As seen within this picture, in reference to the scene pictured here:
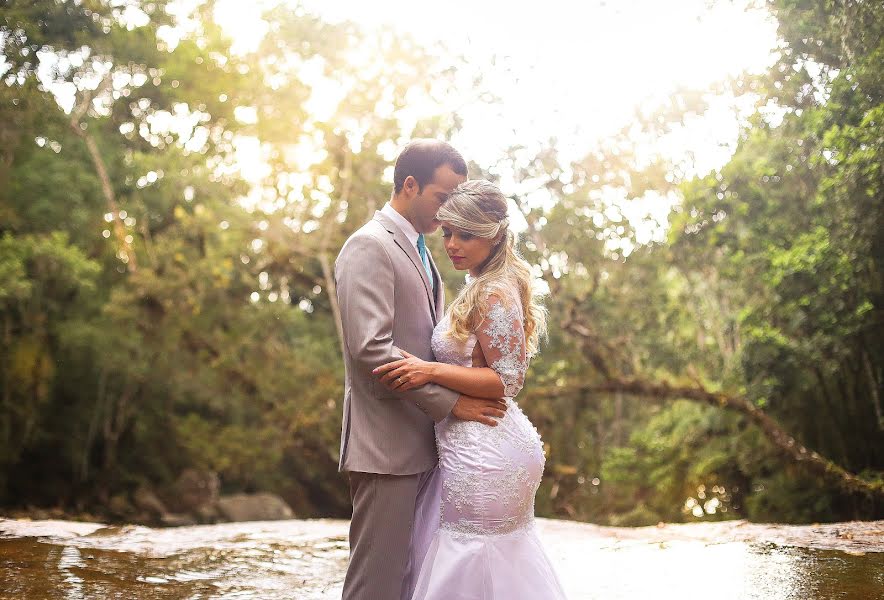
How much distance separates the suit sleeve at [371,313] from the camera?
116 inches

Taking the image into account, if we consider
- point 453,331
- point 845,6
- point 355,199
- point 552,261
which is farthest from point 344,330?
point 355,199

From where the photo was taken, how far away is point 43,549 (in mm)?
5629

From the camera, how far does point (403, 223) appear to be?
3.34 m

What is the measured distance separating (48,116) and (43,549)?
9057 mm

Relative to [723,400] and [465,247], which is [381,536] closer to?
[465,247]

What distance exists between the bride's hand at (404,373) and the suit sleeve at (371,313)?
1.3 inches

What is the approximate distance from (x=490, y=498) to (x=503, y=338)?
588 mm

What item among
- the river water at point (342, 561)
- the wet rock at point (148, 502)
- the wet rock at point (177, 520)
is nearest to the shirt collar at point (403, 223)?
the river water at point (342, 561)

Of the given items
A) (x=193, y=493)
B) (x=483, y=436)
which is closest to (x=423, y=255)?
(x=483, y=436)

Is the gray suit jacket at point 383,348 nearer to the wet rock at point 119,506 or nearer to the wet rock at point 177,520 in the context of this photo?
the wet rock at point 177,520

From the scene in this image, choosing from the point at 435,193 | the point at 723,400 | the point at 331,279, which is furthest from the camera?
the point at 331,279

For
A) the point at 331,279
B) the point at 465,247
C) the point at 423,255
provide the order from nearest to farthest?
1. the point at 465,247
2. the point at 423,255
3. the point at 331,279

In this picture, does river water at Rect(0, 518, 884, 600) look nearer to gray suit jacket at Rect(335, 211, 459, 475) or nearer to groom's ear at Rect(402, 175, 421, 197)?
gray suit jacket at Rect(335, 211, 459, 475)

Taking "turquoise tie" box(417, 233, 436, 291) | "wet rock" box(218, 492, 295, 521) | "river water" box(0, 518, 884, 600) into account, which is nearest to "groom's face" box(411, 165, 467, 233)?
"turquoise tie" box(417, 233, 436, 291)
